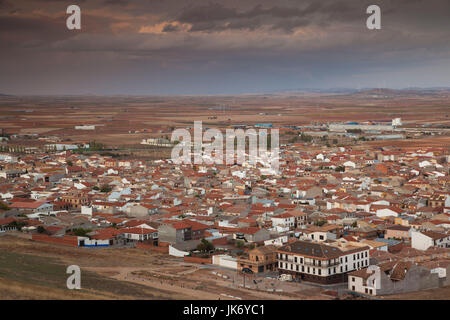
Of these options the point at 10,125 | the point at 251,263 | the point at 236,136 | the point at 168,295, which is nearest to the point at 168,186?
the point at 251,263

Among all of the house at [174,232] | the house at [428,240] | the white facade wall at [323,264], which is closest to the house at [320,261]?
the white facade wall at [323,264]

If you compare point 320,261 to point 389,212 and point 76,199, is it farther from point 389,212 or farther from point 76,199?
point 76,199

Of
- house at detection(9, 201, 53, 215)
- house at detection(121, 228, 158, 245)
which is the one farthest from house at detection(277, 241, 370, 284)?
house at detection(9, 201, 53, 215)

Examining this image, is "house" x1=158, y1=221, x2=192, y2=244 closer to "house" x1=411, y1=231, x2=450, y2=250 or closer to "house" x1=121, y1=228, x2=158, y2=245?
"house" x1=121, y1=228, x2=158, y2=245

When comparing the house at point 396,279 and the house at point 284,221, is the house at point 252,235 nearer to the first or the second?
the house at point 284,221

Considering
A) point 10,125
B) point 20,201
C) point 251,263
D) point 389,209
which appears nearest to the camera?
point 251,263
